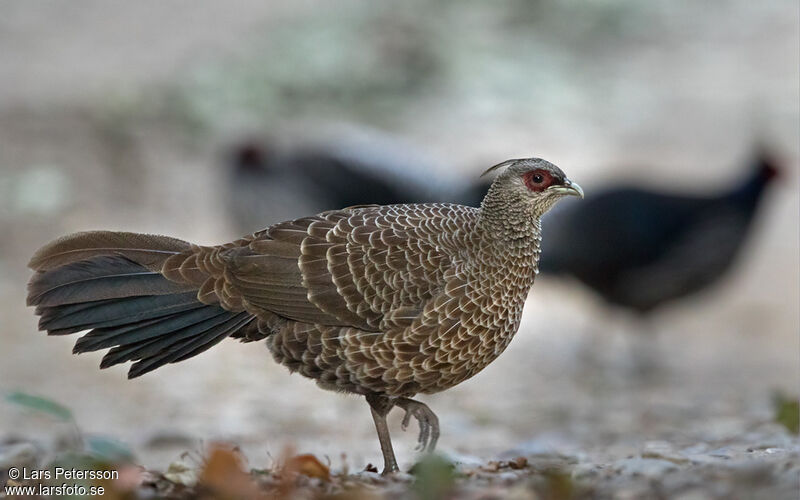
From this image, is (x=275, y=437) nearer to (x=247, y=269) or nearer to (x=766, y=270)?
(x=247, y=269)

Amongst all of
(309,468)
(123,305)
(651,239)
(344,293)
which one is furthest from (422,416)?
(651,239)

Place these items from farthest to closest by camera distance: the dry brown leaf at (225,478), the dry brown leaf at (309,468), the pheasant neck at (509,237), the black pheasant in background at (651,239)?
the black pheasant in background at (651,239)
the pheasant neck at (509,237)
the dry brown leaf at (309,468)
the dry brown leaf at (225,478)

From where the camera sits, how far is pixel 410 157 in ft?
28.8

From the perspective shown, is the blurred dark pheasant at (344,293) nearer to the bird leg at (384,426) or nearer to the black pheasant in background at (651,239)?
the bird leg at (384,426)

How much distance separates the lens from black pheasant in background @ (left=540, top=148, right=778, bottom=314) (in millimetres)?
7859

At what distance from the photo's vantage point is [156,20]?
14023 millimetres

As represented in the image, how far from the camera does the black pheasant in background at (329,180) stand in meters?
8.46

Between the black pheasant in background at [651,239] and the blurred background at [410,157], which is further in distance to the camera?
the black pheasant in background at [651,239]

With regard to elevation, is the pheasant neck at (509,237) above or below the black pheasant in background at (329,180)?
below

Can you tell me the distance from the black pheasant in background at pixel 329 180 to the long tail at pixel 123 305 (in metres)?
3.98

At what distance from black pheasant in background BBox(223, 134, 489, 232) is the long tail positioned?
3981 mm

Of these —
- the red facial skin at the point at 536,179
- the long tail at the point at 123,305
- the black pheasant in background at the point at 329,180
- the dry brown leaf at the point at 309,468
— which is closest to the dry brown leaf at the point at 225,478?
the dry brown leaf at the point at 309,468

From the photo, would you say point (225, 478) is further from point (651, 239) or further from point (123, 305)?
point (651, 239)

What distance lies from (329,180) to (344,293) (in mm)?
4648
